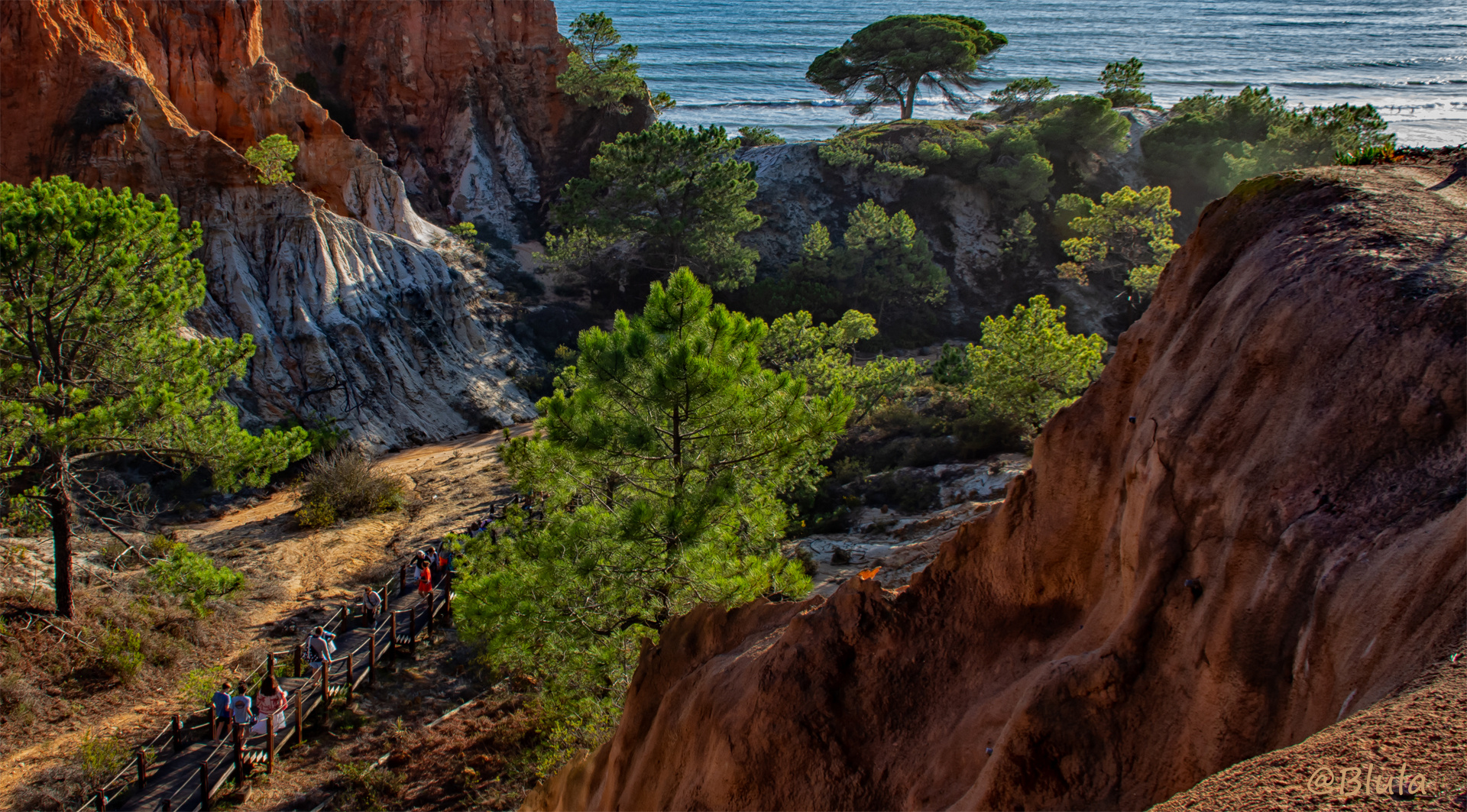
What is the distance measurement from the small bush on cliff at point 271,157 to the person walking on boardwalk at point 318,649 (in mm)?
19244

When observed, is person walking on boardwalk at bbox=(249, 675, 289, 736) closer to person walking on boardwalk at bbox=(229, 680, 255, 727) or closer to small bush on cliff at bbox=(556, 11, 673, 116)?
person walking on boardwalk at bbox=(229, 680, 255, 727)

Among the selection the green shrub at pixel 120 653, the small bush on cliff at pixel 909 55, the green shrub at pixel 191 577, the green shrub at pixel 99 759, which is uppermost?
the small bush on cliff at pixel 909 55

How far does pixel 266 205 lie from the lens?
28.4 metres

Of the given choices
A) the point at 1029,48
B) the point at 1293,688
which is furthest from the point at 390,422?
the point at 1029,48

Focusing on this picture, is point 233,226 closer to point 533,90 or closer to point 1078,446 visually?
point 533,90

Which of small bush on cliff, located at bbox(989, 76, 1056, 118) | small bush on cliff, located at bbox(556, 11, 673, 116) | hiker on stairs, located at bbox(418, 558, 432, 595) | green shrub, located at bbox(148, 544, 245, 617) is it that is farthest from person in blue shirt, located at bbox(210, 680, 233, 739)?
small bush on cliff, located at bbox(989, 76, 1056, 118)

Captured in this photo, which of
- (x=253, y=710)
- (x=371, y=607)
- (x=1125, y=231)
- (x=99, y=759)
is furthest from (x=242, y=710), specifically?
(x=1125, y=231)

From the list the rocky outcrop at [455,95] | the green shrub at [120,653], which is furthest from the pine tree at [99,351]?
the rocky outcrop at [455,95]

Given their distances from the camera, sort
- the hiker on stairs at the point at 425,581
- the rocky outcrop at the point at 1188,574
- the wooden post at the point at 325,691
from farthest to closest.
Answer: the hiker on stairs at the point at 425,581 < the wooden post at the point at 325,691 < the rocky outcrop at the point at 1188,574

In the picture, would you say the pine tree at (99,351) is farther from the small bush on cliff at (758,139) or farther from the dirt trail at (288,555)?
the small bush on cliff at (758,139)

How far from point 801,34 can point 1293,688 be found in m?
112

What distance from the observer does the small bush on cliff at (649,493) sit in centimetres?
978

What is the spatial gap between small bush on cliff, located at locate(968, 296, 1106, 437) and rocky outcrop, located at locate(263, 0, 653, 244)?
28.9 meters

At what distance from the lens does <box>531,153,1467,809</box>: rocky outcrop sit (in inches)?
142
